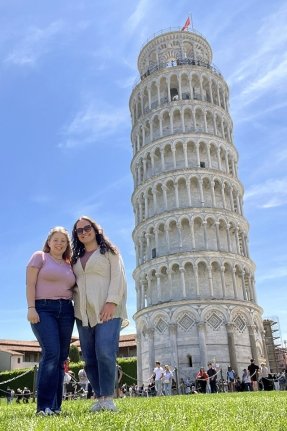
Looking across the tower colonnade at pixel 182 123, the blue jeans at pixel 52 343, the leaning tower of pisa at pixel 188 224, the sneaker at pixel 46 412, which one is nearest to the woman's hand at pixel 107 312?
the blue jeans at pixel 52 343

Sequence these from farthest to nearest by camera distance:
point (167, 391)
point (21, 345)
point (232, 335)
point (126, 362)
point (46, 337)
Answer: point (21, 345) → point (126, 362) → point (232, 335) → point (167, 391) → point (46, 337)

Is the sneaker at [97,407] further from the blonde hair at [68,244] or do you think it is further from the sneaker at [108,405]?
the blonde hair at [68,244]

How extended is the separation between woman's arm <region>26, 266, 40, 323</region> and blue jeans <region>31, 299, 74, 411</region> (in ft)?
0.26

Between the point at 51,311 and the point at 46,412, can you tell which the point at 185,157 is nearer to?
the point at 51,311

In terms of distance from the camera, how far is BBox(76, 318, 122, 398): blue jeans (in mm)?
5523

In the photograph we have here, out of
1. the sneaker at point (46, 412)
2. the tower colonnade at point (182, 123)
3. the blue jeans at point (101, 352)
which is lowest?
the sneaker at point (46, 412)

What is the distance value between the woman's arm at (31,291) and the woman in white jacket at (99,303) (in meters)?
0.55

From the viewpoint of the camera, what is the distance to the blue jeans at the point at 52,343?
5.40m

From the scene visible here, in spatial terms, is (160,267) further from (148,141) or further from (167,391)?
(167,391)

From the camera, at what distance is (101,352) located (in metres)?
5.48

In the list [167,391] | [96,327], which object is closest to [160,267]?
[167,391]

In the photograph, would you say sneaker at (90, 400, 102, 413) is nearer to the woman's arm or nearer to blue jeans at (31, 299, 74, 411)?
blue jeans at (31, 299, 74, 411)

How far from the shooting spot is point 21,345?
74.4 metres

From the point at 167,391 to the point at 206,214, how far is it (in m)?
22.4
